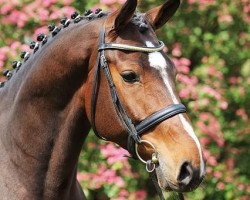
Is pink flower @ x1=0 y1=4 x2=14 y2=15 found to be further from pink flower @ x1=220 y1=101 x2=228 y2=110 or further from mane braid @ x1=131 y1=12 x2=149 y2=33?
mane braid @ x1=131 y1=12 x2=149 y2=33

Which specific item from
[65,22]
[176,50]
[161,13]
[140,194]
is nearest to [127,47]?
[161,13]

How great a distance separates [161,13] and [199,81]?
213cm

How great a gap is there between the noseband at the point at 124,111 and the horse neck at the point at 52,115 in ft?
0.31

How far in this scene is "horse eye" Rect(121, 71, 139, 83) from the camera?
98.9 inches

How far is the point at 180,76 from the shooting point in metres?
4.69

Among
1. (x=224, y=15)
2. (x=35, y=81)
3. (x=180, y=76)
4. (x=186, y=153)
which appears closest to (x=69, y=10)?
(x=180, y=76)

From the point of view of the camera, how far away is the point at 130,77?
2.52 meters

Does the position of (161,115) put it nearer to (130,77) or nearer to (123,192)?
(130,77)

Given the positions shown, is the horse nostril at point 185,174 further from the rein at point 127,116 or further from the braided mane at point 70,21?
the braided mane at point 70,21

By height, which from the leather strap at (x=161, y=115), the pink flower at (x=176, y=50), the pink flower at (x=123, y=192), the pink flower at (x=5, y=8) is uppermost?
the leather strap at (x=161, y=115)

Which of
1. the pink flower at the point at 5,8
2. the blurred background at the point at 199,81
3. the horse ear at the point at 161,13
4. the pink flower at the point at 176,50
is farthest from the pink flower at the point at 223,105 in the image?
the horse ear at the point at 161,13

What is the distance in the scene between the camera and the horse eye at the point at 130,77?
2512 mm

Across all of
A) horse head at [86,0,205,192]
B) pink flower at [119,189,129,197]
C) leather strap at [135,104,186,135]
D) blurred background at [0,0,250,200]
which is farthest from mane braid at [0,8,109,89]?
pink flower at [119,189,129,197]

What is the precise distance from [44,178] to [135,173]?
197 centimetres
